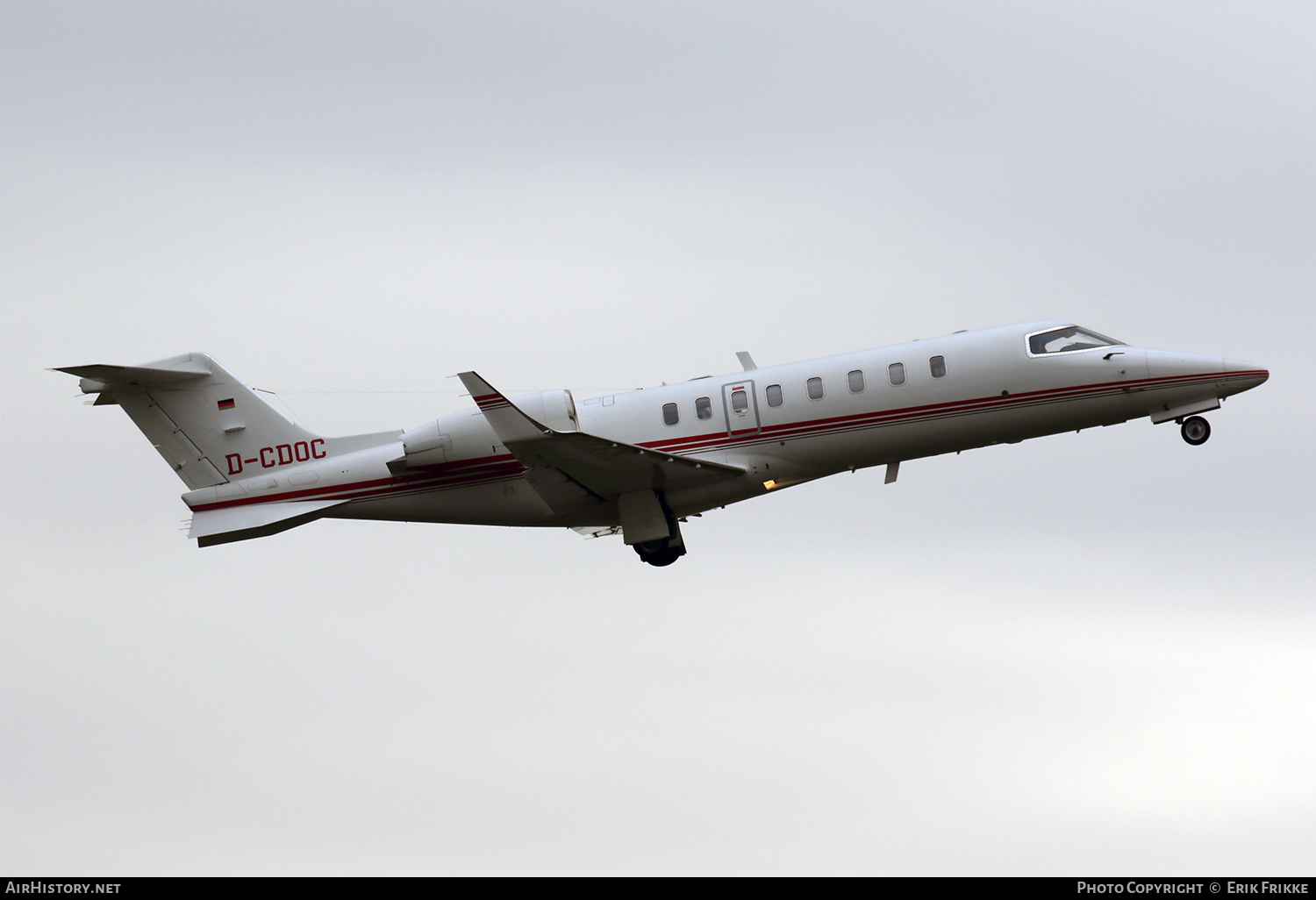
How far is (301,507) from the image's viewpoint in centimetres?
2698

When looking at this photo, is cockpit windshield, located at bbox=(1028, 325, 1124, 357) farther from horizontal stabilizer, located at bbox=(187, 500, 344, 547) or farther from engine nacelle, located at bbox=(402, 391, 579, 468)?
horizontal stabilizer, located at bbox=(187, 500, 344, 547)

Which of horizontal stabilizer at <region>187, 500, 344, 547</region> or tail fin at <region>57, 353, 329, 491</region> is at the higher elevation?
tail fin at <region>57, 353, 329, 491</region>

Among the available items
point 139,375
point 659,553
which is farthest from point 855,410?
point 139,375

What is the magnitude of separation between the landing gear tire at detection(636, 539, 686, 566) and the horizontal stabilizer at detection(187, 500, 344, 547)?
19.2ft

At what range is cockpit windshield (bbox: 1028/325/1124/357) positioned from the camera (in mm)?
25219

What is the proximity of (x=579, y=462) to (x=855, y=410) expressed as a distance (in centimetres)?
499

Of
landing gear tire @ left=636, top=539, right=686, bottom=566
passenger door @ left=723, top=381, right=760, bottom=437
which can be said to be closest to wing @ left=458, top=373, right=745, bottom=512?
passenger door @ left=723, top=381, right=760, bottom=437

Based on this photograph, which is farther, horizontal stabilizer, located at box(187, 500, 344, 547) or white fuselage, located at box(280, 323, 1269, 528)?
horizontal stabilizer, located at box(187, 500, 344, 547)

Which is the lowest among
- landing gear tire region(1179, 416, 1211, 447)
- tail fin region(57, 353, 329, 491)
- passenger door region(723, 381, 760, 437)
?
landing gear tire region(1179, 416, 1211, 447)

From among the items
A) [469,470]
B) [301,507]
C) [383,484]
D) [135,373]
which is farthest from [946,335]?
[135,373]

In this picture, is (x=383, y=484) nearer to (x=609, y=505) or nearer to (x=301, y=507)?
(x=301, y=507)

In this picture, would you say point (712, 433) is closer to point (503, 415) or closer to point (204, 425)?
point (503, 415)

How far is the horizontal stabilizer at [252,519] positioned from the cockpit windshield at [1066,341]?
13192mm
